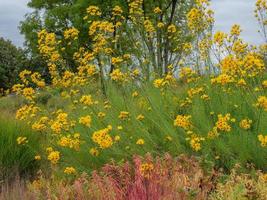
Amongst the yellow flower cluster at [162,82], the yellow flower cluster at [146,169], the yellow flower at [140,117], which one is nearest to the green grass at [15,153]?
the yellow flower at [140,117]

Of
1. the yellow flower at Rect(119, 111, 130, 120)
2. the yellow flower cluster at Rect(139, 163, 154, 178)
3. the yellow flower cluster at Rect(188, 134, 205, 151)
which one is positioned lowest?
the yellow flower cluster at Rect(139, 163, 154, 178)

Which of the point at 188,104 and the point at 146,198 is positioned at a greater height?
the point at 188,104

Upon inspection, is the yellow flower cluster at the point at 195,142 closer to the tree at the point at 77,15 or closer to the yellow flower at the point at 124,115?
the yellow flower at the point at 124,115

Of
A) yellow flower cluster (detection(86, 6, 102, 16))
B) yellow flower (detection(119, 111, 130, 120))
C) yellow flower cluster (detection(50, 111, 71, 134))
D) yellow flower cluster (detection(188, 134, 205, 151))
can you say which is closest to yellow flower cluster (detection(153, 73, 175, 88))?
yellow flower (detection(119, 111, 130, 120))

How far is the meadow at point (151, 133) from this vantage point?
4918 mm

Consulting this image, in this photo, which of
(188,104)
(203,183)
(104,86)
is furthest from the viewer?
(104,86)

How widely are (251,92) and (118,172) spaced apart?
223 centimetres

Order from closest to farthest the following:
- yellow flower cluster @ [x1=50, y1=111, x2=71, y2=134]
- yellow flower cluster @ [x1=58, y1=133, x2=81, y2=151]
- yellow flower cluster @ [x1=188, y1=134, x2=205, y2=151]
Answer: yellow flower cluster @ [x1=188, y1=134, x2=205, y2=151] < yellow flower cluster @ [x1=58, y1=133, x2=81, y2=151] < yellow flower cluster @ [x1=50, y1=111, x2=71, y2=134]

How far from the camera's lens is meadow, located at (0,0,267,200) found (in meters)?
4.92

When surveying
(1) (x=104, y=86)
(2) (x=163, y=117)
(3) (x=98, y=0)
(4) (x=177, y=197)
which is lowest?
(4) (x=177, y=197)

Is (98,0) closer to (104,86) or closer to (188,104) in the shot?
(104,86)

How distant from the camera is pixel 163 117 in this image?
710 cm

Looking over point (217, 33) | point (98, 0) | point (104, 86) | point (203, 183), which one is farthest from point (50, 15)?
point (203, 183)

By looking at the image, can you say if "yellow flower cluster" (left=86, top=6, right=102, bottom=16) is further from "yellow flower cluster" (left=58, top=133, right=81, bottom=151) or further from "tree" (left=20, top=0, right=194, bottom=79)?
"tree" (left=20, top=0, right=194, bottom=79)
